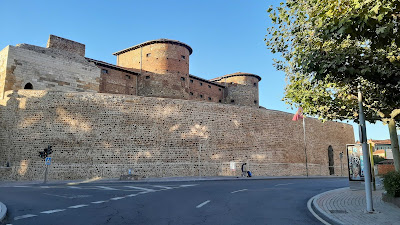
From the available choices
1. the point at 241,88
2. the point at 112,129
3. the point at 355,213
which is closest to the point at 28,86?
the point at 112,129

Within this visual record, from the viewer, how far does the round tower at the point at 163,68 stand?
140 feet

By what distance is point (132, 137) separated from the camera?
29812mm

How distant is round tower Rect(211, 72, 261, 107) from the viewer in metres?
54.1

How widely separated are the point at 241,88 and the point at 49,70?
31.9 m

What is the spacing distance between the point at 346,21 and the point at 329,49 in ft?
10.1

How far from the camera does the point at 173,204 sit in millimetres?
10391

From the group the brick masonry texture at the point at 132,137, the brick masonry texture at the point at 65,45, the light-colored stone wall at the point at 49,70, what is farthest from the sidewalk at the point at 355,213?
the brick masonry texture at the point at 65,45

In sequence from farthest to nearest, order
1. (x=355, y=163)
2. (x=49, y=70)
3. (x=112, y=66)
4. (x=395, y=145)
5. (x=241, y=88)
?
(x=241, y=88), (x=112, y=66), (x=49, y=70), (x=355, y=163), (x=395, y=145)

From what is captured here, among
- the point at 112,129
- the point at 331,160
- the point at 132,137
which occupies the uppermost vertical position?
the point at 112,129

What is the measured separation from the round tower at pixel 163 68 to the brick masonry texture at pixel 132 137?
10962 millimetres

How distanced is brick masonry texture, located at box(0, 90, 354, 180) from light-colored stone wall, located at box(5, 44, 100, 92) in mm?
2797

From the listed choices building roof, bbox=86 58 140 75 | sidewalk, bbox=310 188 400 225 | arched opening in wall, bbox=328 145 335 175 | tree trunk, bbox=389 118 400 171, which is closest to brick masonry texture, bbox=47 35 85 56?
building roof, bbox=86 58 140 75

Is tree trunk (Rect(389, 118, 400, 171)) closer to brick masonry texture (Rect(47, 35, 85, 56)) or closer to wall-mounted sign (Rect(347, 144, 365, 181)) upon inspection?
wall-mounted sign (Rect(347, 144, 365, 181))

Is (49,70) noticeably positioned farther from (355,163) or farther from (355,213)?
(355,213)
